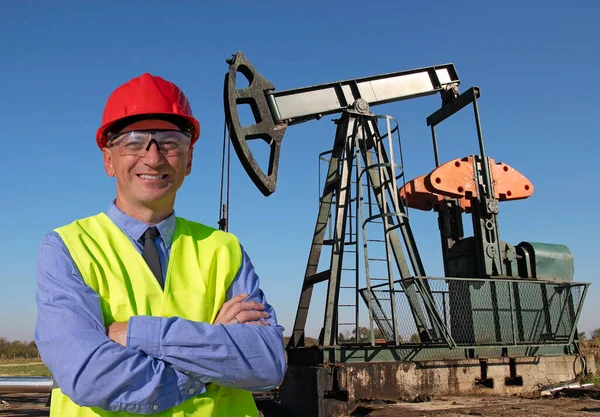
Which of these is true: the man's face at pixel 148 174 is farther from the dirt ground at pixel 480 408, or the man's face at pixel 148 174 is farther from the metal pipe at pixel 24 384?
the dirt ground at pixel 480 408

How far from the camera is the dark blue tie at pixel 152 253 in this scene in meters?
1.69

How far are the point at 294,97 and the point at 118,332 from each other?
302 inches

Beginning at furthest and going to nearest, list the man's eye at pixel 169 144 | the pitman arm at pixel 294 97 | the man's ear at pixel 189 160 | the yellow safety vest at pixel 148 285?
the pitman arm at pixel 294 97 < the man's ear at pixel 189 160 < the man's eye at pixel 169 144 < the yellow safety vest at pixel 148 285

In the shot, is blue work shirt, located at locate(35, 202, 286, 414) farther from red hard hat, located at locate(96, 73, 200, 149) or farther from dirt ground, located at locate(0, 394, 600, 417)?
dirt ground, located at locate(0, 394, 600, 417)

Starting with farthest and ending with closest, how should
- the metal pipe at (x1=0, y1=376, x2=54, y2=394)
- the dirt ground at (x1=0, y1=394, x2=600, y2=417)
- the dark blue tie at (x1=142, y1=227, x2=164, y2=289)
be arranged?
the dirt ground at (x1=0, y1=394, x2=600, y2=417) → the metal pipe at (x1=0, y1=376, x2=54, y2=394) → the dark blue tie at (x1=142, y1=227, x2=164, y2=289)

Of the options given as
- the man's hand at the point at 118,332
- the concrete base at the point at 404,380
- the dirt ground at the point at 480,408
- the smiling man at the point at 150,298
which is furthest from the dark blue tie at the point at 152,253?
the concrete base at the point at 404,380

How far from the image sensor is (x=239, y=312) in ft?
5.63

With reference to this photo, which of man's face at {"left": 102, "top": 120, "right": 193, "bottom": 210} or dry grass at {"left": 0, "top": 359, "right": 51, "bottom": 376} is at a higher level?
man's face at {"left": 102, "top": 120, "right": 193, "bottom": 210}

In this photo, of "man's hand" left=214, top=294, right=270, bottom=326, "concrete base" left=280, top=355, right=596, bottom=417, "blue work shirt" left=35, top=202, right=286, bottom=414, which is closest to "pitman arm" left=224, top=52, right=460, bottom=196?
"concrete base" left=280, top=355, right=596, bottom=417

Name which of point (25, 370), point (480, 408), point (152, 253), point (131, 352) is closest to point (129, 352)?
point (131, 352)

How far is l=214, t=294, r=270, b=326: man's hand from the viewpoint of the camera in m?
1.70

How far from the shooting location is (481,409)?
20.8 ft

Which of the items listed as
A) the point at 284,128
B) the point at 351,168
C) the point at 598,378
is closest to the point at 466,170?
the point at 351,168

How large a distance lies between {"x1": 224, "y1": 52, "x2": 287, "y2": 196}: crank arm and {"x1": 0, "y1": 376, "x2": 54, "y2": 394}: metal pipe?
4.72 metres
